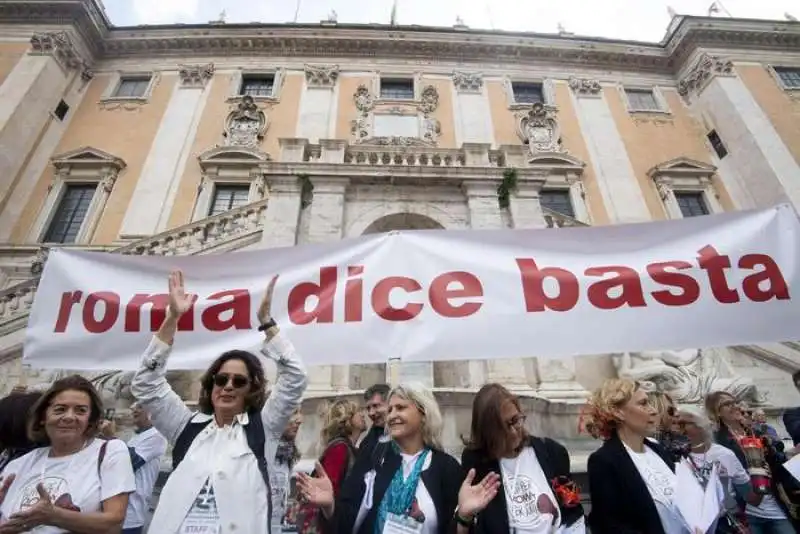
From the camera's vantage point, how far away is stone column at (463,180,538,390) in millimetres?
6910

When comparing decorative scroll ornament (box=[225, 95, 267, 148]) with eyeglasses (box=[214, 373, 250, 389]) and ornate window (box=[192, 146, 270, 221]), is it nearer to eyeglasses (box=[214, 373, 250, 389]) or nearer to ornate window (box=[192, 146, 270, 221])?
ornate window (box=[192, 146, 270, 221])

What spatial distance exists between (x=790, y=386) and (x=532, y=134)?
11.6 m

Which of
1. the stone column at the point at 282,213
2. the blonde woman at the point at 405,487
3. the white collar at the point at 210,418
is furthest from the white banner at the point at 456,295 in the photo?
the stone column at the point at 282,213

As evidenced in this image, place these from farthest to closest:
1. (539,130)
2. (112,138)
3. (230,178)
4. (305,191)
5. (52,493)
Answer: (539,130), (112,138), (230,178), (305,191), (52,493)

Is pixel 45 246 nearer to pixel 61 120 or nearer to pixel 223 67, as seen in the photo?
pixel 61 120

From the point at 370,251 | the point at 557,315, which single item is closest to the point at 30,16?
the point at 370,251

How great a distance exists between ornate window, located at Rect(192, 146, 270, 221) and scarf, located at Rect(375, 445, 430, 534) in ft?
43.7

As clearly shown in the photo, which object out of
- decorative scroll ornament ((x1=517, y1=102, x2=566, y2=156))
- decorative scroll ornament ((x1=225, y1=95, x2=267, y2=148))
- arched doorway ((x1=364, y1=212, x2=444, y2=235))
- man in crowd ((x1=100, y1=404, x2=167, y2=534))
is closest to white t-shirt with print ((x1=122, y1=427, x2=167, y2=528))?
man in crowd ((x1=100, y1=404, x2=167, y2=534))

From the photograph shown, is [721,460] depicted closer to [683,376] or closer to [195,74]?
[683,376]

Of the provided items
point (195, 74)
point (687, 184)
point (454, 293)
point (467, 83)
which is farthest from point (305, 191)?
point (687, 184)

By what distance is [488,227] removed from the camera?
8.11 meters

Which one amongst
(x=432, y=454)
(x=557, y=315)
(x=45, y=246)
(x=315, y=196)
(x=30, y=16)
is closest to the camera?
(x=432, y=454)

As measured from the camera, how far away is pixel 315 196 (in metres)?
8.32

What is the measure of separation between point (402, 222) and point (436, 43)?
544 inches
